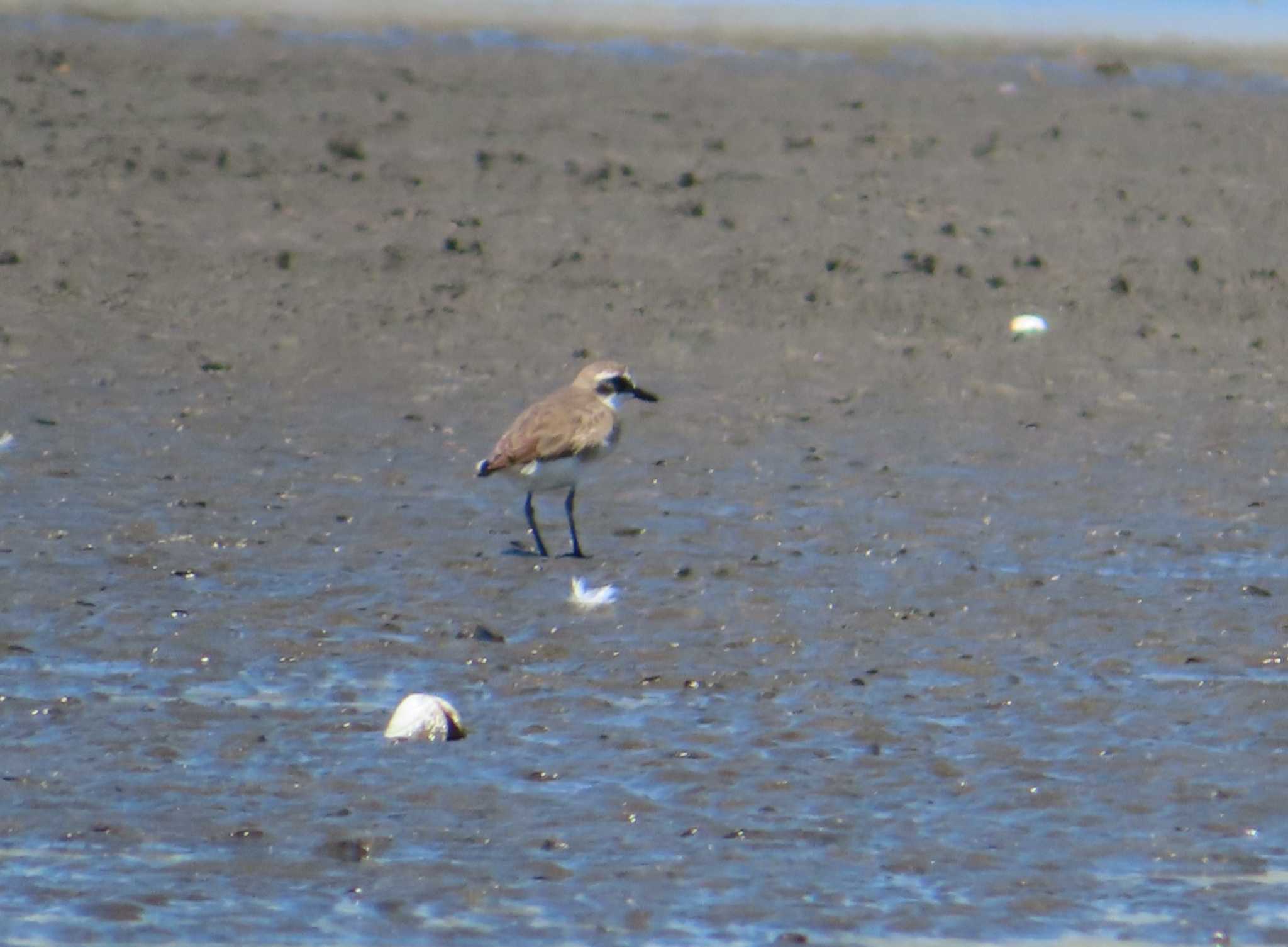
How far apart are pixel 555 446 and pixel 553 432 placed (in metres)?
0.09

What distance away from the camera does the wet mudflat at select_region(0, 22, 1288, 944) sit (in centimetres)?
505

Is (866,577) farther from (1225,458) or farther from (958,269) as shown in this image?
(958,269)

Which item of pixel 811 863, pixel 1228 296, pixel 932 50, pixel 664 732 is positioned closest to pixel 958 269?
pixel 1228 296

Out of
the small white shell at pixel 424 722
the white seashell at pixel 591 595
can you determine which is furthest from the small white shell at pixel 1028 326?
the small white shell at pixel 424 722

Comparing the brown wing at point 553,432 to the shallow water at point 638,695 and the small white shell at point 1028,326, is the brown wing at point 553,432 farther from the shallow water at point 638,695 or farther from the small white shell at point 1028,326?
the small white shell at point 1028,326

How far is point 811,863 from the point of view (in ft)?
16.6

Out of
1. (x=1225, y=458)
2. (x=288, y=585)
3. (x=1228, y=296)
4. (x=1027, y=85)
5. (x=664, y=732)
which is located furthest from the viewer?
(x=1027, y=85)

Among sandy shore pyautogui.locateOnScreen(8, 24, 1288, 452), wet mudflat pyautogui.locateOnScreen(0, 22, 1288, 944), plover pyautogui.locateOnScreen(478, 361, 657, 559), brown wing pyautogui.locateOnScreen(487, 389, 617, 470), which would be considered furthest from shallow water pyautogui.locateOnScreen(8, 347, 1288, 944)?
sandy shore pyautogui.locateOnScreen(8, 24, 1288, 452)

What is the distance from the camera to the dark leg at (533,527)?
26.1 feet

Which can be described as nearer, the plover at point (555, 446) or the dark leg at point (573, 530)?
the dark leg at point (573, 530)

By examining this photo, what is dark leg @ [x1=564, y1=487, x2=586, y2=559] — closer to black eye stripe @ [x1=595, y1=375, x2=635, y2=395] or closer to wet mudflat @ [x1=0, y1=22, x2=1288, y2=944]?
wet mudflat @ [x1=0, y1=22, x2=1288, y2=944]

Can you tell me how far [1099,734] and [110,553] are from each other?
327 centimetres

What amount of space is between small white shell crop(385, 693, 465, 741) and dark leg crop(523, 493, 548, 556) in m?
2.11

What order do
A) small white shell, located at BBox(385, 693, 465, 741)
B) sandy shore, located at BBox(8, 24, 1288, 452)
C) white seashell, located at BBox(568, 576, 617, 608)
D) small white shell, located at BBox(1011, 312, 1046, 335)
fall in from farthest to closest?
small white shell, located at BBox(1011, 312, 1046, 335), sandy shore, located at BBox(8, 24, 1288, 452), white seashell, located at BBox(568, 576, 617, 608), small white shell, located at BBox(385, 693, 465, 741)
